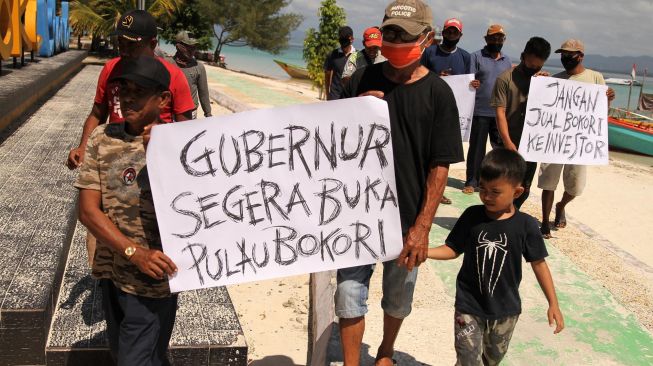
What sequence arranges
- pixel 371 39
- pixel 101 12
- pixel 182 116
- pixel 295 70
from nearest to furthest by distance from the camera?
pixel 182 116 → pixel 371 39 → pixel 101 12 → pixel 295 70

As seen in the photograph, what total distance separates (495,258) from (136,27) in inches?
85.8

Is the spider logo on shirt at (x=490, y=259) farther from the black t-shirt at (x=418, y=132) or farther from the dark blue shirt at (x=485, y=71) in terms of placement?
the dark blue shirt at (x=485, y=71)

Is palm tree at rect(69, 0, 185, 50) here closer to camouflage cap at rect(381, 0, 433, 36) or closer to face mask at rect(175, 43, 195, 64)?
face mask at rect(175, 43, 195, 64)

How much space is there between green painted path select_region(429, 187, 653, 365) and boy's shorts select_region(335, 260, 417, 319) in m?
1.04

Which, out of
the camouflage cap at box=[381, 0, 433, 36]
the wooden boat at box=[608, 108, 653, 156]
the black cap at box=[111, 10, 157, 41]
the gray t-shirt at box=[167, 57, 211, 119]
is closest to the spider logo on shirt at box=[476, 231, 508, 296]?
the camouflage cap at box=[381, 0, 433, 36]

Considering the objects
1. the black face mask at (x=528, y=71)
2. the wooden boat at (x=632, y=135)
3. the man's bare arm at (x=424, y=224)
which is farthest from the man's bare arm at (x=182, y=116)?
the wooden boat at (x=632, y=135)

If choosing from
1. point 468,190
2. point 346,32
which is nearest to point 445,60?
point 346,32

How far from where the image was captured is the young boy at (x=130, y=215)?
2492 mm

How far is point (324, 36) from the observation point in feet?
93.4

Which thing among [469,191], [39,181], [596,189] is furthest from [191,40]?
[596,189]

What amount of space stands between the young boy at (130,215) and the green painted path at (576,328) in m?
2.36

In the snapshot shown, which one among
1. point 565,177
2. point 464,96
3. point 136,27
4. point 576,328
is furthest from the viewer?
point 464,96

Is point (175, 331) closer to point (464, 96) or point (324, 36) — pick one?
point (464, 96)

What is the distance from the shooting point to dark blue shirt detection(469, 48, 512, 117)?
313 inches
